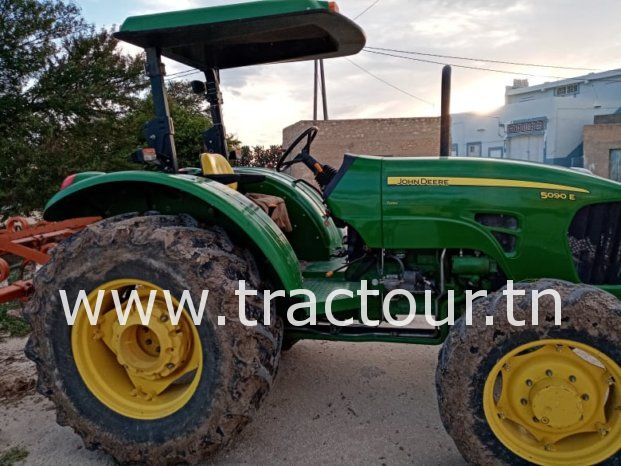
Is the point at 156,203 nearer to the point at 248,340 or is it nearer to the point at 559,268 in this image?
the point at 248,340

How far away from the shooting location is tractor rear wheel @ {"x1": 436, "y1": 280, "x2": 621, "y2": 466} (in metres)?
2.16

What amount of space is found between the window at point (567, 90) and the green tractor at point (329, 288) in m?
37.6

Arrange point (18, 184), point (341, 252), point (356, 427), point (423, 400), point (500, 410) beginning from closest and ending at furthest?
point (500, 410), point (356, 427), point (423, 400), point (341, 252), point (18, 184)

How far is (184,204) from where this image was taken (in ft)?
9.48

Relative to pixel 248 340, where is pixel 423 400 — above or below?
below

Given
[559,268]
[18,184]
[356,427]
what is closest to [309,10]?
[559,268]

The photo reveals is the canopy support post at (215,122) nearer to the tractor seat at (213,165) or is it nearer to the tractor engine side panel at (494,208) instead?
the tractor seat at (213,165)

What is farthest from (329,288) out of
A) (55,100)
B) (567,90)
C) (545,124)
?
(567,90)

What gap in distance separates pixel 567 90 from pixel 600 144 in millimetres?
14045

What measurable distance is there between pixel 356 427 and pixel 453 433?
744 millimetres

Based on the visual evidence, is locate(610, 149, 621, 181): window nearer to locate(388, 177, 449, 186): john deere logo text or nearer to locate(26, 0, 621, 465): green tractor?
locate(26, 0, 621, 465): green tractor

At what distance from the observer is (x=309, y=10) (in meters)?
2.40

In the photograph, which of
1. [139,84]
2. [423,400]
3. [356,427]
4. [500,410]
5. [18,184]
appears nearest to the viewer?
[500,410]

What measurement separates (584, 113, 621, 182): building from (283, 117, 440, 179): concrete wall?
11.7 meters
